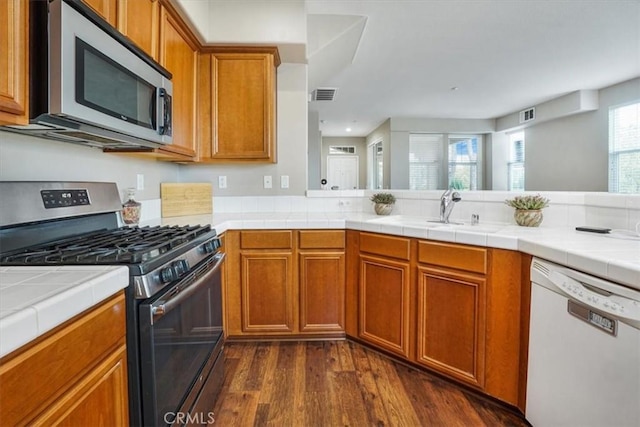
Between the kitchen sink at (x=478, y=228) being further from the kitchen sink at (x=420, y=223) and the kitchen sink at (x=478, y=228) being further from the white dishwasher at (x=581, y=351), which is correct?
the white dishwasher at (x=581, y=351)

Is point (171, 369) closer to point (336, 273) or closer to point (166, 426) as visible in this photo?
point (166, 426)

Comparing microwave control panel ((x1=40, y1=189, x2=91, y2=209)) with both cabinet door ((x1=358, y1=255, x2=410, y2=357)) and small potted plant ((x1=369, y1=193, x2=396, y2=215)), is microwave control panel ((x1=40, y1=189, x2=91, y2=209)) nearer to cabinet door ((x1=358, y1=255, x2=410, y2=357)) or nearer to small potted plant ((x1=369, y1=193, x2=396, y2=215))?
cabinet door ((x1=358, y1=255, x2=410, y2=357))

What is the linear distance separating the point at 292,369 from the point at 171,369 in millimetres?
1033

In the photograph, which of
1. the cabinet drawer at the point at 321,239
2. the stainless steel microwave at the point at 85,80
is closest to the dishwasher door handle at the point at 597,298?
the cabinet drawer at the point at 321,239

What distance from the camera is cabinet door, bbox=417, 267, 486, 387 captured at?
1712 millimetres

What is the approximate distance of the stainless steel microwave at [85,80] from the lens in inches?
38.9

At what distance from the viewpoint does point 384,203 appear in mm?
2635

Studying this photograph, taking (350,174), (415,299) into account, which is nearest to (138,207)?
(415,299)

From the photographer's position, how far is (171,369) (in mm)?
1160

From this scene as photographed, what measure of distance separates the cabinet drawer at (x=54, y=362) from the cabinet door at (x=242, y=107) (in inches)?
67.2

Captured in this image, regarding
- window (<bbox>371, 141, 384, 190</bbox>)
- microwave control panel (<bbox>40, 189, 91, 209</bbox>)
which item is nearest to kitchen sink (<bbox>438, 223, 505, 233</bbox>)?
microwave control panel (<bbox>40, 189, 91, 209</bbox>)

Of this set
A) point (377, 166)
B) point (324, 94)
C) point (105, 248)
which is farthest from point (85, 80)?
point (377, 166)

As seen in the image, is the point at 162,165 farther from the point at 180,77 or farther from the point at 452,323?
the point at 452,323

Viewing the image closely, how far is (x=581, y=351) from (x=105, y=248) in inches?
67.8
